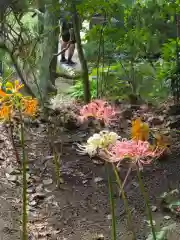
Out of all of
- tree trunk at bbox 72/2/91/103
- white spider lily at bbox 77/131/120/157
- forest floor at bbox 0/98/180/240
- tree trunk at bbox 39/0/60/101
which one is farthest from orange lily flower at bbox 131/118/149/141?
tree trunk at bbox 39/0/60/101

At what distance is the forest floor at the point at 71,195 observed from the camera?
2.52 m

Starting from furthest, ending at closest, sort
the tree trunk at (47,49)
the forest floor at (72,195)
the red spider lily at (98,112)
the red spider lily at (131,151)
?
the tree trunk at (47,49), the forest floor at (72,195), the red spider lily at (98,112), the red spider lily at (131,151)

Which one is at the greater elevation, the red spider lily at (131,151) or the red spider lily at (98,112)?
the red spider lily at (98,112)

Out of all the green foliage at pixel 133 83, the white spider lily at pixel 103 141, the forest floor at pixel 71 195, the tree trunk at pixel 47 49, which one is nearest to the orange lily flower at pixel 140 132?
the white spider lily at pixel 103 141

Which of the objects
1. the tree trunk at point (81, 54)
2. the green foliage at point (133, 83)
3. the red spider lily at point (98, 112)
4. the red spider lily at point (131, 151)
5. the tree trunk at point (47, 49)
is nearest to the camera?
the red spider lily at point (131, 151)

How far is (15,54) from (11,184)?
1572 mm

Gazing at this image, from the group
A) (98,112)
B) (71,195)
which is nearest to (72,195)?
(71,195)

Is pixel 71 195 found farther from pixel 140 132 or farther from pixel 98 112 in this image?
pixel 140 132

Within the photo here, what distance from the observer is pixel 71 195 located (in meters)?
2.96

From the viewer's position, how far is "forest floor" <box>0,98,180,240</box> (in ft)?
8.28

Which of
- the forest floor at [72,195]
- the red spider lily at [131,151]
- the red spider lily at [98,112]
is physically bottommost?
the forest floor at [72,195]

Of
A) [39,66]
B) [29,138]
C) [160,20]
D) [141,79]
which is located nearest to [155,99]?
[141,79]

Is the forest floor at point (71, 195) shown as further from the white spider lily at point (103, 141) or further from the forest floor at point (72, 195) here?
the white spider lily at point (103, 141)

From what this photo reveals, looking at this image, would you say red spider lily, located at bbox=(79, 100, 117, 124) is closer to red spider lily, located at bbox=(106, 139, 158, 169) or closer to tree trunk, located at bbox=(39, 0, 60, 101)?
red spider lily, located at bbox=(106, 139, 158, 169)
